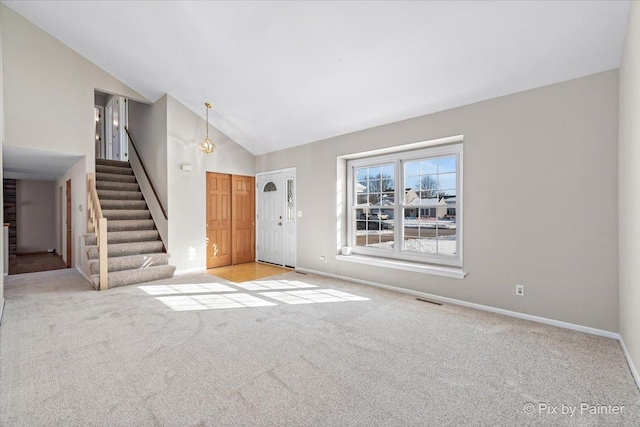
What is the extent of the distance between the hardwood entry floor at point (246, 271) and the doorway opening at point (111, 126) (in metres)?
4.75

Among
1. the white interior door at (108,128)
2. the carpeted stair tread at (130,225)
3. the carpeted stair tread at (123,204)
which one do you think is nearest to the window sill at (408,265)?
the carpeted stair tread at (130,225)

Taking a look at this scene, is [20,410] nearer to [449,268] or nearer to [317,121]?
[449,268]

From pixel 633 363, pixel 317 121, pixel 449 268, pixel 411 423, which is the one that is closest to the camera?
pixel 411 423

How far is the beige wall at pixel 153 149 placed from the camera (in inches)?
222

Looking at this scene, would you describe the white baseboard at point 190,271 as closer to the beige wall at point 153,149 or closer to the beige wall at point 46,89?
the beige wall at point 153,149

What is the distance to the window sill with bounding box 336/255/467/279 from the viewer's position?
3.87 metres

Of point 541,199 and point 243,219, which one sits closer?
point 541,199

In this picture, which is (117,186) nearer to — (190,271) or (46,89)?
(46,89)

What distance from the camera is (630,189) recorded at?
235 cm

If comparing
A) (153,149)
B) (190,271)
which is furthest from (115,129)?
(190,271)

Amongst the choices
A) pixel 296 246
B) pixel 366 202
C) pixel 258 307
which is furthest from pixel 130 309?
pixel 366 202

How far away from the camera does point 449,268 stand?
13.2 feet

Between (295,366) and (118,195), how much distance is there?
5.80 m

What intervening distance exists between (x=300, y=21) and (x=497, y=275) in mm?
3655
